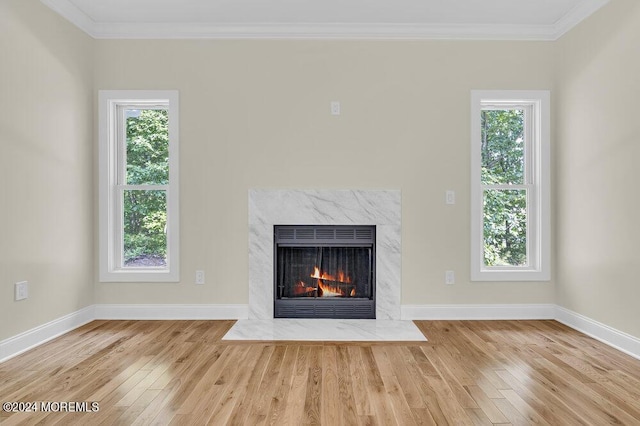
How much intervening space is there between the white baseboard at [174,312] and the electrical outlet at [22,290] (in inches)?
37.1

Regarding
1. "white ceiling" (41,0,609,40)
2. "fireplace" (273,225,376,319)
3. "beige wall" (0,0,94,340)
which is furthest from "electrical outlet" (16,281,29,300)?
"white ceiling" (41,0,609,40)

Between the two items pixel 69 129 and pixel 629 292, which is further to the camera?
pixel 69 129

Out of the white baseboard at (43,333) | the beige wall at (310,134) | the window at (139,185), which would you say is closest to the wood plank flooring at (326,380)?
the white baseboard at (43,333)

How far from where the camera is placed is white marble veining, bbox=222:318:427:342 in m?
3.38

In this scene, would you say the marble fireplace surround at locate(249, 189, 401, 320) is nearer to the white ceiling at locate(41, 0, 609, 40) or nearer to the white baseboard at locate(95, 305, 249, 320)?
the white baseboard at locate(95, 305, 249, 320)

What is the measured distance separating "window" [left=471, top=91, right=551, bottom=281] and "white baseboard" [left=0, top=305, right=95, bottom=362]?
12.5 feet

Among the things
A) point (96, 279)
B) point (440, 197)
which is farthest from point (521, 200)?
point (96, 279)

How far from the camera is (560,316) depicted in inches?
154

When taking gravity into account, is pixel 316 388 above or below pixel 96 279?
below

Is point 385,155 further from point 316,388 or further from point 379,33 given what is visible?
point 316,388

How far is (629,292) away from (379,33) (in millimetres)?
3038

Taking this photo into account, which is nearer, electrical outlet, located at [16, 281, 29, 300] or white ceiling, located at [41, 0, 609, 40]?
electrical outlet, located at [16, 281, 29, 300]

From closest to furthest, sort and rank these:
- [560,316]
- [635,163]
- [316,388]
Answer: [316,388] → [635,163] → [560,316]

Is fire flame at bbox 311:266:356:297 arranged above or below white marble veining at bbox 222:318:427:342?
above
